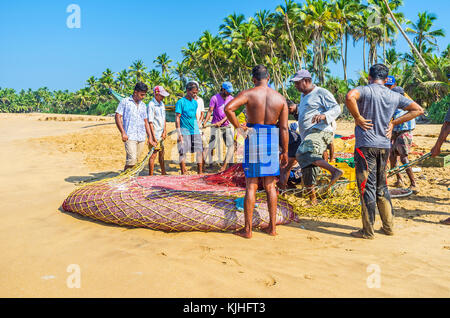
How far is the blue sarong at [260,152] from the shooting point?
11.8 ft

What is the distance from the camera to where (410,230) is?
155 inches

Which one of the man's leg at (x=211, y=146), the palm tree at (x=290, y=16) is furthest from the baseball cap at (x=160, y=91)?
the palm tree at (x=290, y=16)

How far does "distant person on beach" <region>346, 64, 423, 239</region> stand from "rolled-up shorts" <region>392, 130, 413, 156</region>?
6.76 feet

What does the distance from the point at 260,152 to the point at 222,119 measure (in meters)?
3.66

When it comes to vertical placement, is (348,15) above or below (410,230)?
above

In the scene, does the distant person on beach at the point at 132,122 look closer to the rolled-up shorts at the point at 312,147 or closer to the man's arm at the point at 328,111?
the rolled-up shorts at the point at 312,147

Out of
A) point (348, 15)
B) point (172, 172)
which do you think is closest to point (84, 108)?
point (348, 15)

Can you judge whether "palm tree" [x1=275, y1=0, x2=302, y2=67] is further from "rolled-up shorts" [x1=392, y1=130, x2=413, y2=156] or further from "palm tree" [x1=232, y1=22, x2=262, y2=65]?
"rolled-up shorts" [x1=392, y1=130, x2=413, y2=156]

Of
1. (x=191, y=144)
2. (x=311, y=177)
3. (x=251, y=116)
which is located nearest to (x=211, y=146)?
(x=191, y=144)

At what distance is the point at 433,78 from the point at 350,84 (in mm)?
8087

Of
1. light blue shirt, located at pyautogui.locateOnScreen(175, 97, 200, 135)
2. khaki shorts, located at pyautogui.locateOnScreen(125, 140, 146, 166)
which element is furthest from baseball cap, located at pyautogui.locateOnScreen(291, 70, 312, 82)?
khaki shorts, located at pyautogui.locateOnScreen(125, 140, 146, 166)

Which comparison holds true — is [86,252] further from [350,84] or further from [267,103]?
[350,84]

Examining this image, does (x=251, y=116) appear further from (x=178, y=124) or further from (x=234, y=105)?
(x=178, y=124)

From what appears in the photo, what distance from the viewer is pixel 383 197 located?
372 cm
